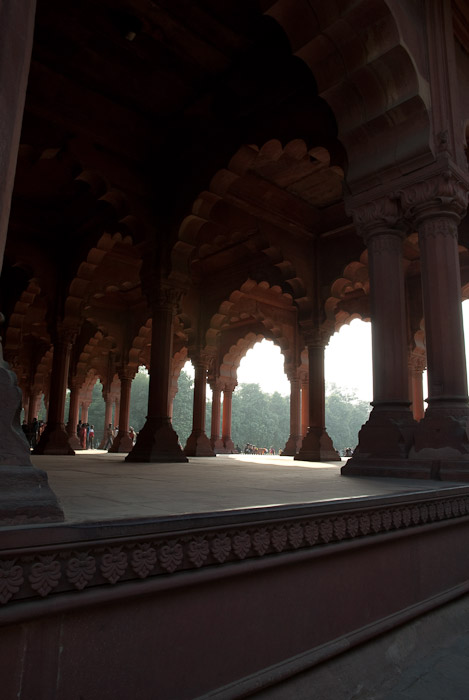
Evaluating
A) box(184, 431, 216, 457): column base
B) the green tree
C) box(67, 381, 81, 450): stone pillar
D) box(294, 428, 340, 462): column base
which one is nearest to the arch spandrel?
box(294, 428, 340, 462): column base

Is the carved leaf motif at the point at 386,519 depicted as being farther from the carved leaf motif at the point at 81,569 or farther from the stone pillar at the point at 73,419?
the stone pillar at the point at 73,419

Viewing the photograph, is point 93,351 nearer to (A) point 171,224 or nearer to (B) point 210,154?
(A) point 171,224

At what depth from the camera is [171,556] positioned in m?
1.56

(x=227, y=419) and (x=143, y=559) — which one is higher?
(x=227, y=419)

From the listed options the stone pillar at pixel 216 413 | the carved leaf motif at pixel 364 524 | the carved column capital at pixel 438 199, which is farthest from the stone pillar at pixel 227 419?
the carved leaf motif at pixel 364 524

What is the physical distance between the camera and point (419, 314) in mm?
11797

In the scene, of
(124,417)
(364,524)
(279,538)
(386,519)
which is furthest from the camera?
(124,417)

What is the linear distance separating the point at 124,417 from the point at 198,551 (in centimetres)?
1440

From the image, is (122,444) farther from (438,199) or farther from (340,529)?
(340,529)

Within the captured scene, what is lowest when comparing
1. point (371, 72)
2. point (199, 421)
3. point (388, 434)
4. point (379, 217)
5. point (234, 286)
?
point (388, 434)

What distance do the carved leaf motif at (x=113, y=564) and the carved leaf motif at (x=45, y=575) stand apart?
0.43 feet

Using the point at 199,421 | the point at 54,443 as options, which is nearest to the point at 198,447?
the point at 199,421

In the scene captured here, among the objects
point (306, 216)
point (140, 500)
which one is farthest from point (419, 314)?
point (140, 500)

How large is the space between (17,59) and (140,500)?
1854 millimetres
